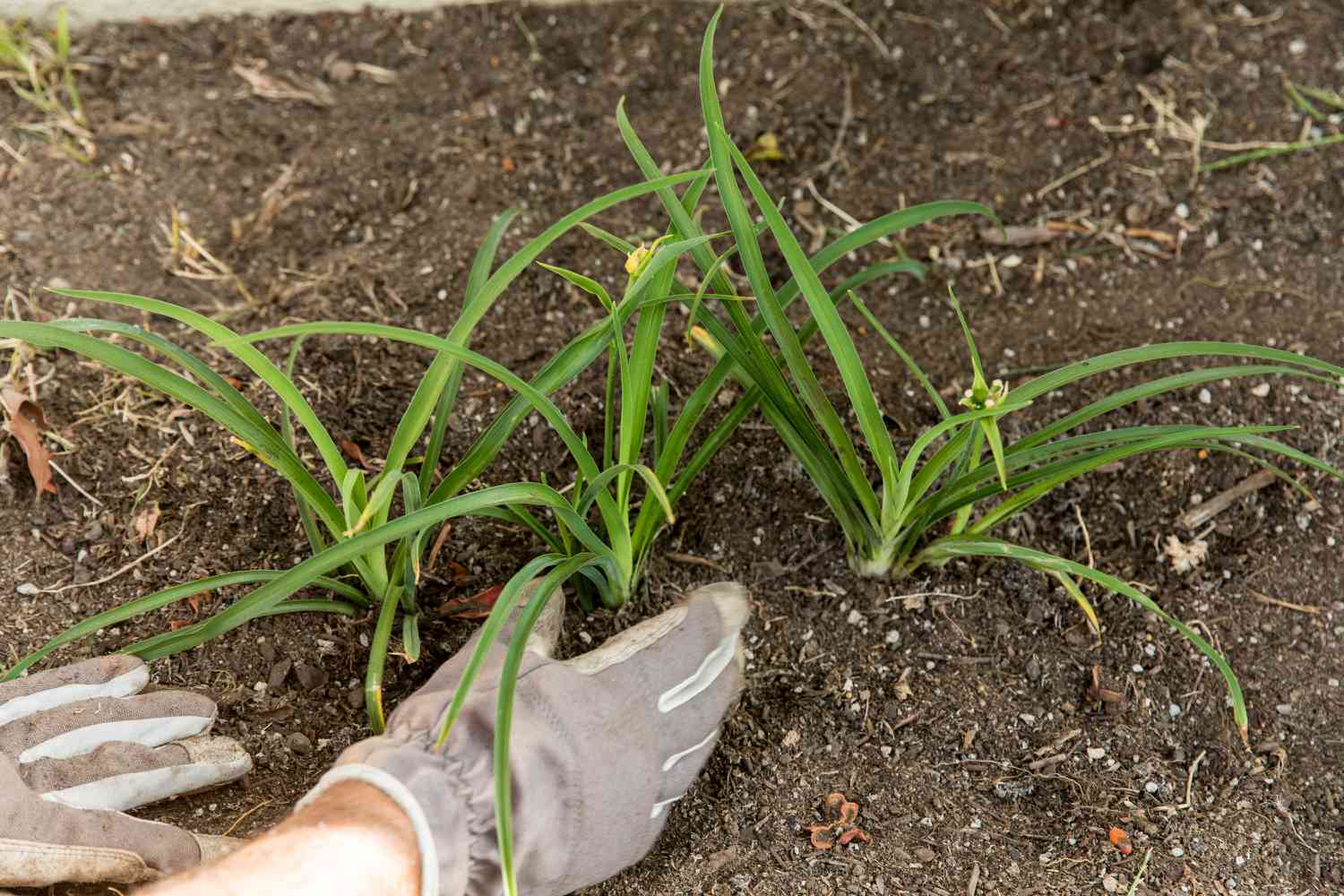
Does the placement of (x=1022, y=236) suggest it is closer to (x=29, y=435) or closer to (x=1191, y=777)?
(x=1191, y=777)

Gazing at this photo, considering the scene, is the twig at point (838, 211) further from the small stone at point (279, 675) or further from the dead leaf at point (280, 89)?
the small stone at point (279, 675)

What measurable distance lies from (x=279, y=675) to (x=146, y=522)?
361mm

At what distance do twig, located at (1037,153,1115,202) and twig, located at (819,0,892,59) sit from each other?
0.46 m

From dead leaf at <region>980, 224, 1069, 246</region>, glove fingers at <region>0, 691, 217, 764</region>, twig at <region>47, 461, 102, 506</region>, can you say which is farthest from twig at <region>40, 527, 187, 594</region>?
dead leaf at <region>980, 224, 1069, 246</region>

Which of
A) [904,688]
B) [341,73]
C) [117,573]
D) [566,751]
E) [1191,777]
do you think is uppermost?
[341,73]

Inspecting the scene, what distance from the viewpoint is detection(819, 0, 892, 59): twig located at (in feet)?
7.37

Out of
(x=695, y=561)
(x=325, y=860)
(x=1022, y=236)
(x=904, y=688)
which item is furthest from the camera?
(x=1022, y=236)

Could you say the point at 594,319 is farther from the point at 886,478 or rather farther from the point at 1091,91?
the point at 1091,91

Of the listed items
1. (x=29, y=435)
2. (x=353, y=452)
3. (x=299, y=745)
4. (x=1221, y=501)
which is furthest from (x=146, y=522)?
(x=1221, y=501)

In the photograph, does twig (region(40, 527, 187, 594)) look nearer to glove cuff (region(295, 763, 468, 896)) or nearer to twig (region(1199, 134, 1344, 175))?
glove cuff (region(295, 763, 468, 896))

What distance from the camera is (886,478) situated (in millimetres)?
1395

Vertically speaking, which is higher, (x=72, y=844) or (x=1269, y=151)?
(x=1269, y=151)

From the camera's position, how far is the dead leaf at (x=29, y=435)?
167 cm

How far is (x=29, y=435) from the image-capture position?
5.51 feet
